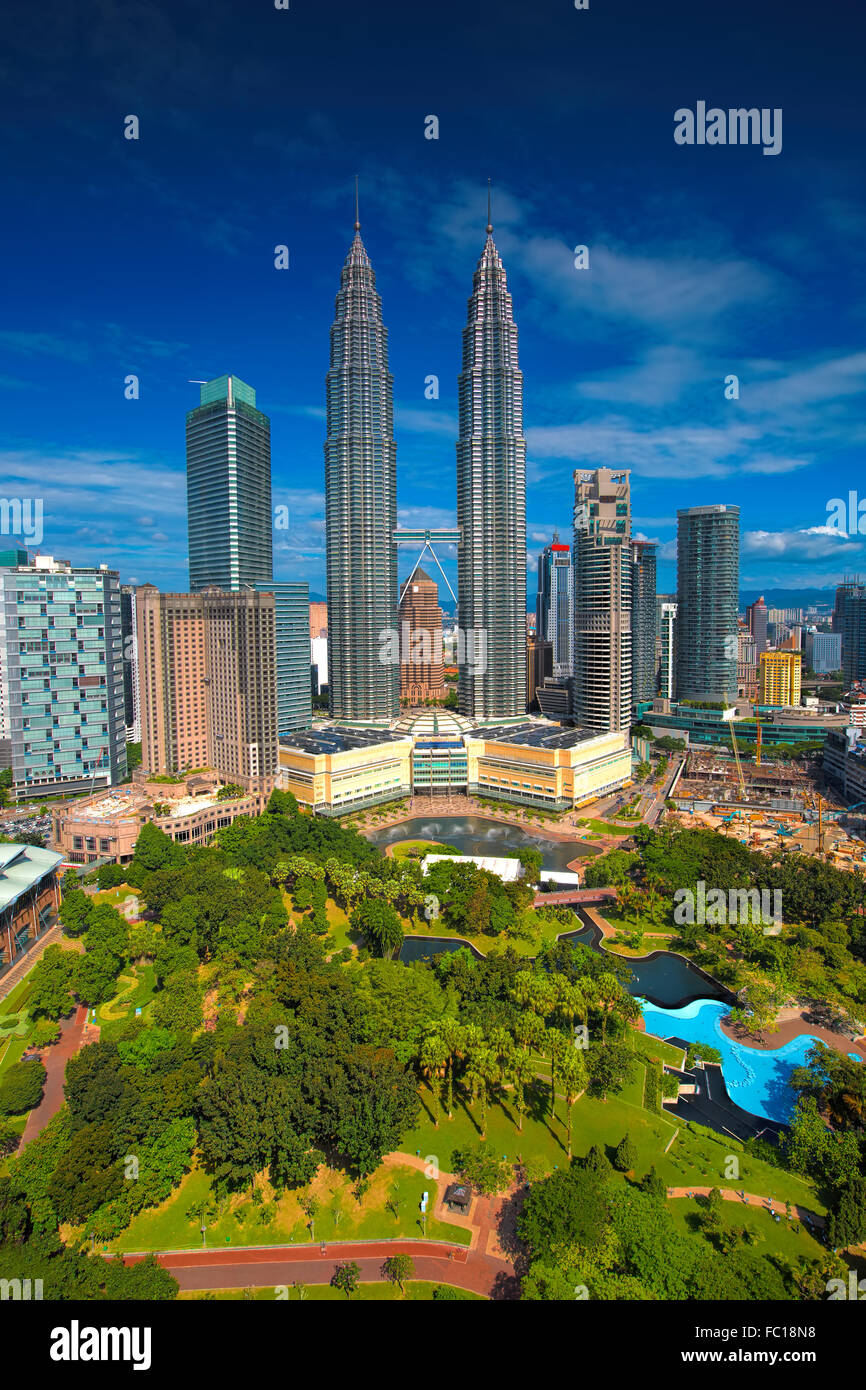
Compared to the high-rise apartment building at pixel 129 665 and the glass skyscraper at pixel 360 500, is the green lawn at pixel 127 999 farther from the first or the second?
the glass skyscraper at pixel 360 500

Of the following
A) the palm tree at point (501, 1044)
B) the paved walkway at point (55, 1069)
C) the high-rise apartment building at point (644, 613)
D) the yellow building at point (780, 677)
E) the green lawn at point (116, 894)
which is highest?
the high-rise apartment building at point (644, 613)

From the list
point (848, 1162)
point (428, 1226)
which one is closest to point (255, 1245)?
point (428, 1226)

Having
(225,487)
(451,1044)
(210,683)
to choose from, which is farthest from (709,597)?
(451,1044)

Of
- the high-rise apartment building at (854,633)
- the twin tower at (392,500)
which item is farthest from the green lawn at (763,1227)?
the high-rise apartment building at (854,633)

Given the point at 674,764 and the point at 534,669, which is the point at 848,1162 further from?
the point at 534,669

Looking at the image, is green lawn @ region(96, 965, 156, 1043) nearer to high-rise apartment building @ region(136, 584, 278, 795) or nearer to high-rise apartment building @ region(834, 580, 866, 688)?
high-rise apartment building @ region(136, 584, 278, 795)

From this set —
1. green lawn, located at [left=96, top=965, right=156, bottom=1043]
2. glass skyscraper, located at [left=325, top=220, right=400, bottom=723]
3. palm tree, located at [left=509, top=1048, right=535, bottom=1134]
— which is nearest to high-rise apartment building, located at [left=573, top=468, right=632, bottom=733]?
glass skyscraper, located at [left=325, top=220, right=400, bottom=723]

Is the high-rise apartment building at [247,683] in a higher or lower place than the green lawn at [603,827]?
higher
